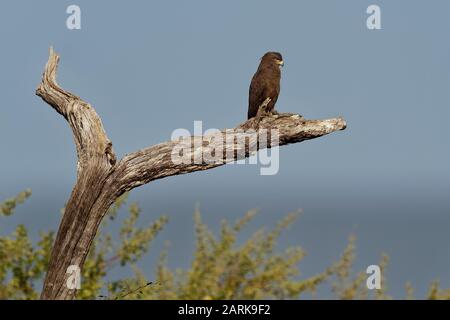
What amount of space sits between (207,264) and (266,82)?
577 centimetres

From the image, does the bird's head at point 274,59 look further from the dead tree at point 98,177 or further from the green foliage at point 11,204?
the green foliage at point 11,204

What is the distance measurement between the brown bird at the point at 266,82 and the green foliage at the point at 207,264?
4.87m

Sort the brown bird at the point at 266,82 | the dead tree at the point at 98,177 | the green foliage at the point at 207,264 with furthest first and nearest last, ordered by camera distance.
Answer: the green foliage at the point at 207,264 → the brown bird at the point at 266,82 → the dead tree at the point at 98,177

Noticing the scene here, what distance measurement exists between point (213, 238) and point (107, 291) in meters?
2.43

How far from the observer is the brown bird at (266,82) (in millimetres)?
12578

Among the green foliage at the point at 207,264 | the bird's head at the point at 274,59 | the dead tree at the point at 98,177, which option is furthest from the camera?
the green foliage at the point at 207,264

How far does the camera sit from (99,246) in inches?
685

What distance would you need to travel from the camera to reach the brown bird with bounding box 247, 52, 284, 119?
41.3 ft

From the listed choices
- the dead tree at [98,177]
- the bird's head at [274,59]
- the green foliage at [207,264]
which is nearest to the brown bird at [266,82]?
the bird's head at [274,59]

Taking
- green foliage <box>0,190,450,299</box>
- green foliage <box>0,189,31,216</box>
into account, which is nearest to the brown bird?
green foliage <box>0,190,450,299</box>

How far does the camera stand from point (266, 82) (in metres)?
12.7

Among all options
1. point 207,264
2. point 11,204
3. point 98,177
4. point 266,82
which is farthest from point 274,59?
point 11,204
